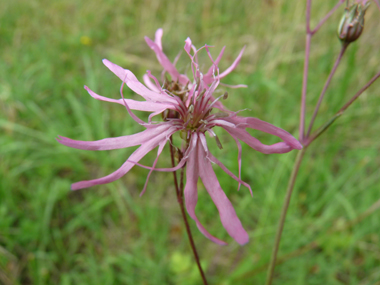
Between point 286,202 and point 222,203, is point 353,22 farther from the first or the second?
point 222,203

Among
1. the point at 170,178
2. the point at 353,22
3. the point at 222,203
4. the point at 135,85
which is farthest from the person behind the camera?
the point at 170,178

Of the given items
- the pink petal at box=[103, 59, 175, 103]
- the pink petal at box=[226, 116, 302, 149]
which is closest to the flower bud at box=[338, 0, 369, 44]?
the pink petal at box=[226, 116, 302, 149]

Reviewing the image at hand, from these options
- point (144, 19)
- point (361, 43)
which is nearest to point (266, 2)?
point (361, 43)

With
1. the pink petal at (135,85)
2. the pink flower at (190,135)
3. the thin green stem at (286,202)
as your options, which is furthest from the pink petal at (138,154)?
the thin green stem at (286,202)

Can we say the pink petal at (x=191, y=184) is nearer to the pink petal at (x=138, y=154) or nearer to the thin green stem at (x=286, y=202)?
the pink petal at (x=138, y=154)

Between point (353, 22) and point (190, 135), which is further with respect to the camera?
point (353, 22)

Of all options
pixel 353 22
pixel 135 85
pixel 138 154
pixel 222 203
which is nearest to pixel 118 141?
pixel 138 154
